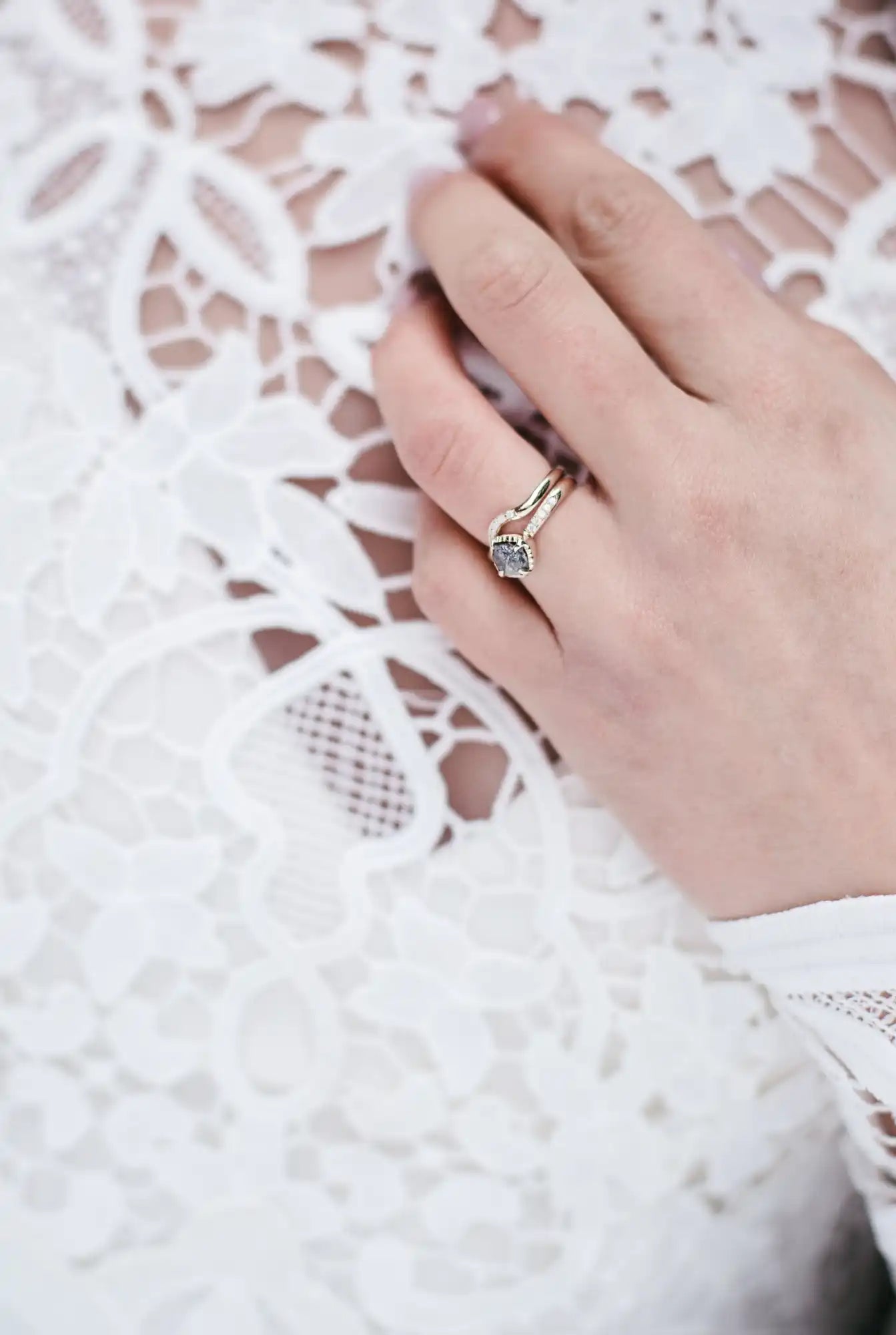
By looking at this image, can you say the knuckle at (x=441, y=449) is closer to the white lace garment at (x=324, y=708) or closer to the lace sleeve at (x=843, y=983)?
the white lace garment at (x=324, y=708)

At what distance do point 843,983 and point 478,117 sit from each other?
1.86 feet

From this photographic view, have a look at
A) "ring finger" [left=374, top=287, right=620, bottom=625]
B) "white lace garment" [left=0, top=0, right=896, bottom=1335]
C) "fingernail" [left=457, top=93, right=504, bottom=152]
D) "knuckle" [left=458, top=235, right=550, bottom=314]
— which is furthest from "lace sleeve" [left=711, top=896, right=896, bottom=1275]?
"fingernail" [left=457, top=93, right=504, bottom=152]

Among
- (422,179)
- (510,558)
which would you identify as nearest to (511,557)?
(510,558)

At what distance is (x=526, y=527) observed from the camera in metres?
0.65

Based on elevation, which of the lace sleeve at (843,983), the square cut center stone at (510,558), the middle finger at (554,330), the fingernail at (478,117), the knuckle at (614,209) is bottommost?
the lace sleeve at (843,983)

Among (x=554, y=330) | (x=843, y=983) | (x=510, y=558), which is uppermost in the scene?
(x=554, y=330)

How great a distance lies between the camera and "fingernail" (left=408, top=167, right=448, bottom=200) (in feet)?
2.20

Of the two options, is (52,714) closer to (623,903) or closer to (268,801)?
(268,801)

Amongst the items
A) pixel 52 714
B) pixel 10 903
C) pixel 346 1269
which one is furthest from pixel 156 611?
pixel 346 1269

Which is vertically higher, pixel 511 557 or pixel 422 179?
pixel 422 179

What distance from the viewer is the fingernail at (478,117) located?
26.2 inches

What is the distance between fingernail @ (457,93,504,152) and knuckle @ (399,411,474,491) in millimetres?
180

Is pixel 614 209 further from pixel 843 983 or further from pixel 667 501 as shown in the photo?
pixel 843 983

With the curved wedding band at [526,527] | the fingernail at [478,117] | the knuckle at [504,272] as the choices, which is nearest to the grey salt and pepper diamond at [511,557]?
the curved wedding band at [526,527]
